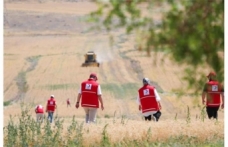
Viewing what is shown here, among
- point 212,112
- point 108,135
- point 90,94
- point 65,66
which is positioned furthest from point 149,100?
point 65,66

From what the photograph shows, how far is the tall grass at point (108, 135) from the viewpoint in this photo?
10.7 metres

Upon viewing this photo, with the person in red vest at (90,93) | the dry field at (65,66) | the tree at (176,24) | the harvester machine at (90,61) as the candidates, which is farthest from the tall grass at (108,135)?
the harvester machine at (90,61)

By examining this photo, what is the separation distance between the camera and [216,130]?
11.9 metres

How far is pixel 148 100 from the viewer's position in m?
14.8

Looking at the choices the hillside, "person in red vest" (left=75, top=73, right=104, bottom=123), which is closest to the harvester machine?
the hillside

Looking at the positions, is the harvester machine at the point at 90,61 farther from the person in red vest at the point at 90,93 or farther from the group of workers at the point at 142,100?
the person in red vest at the point at 90,93

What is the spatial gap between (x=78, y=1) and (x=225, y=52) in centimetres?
7958

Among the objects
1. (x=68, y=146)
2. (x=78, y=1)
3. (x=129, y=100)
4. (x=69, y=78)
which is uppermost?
(x=78, y=1)

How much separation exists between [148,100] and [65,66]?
189 feet

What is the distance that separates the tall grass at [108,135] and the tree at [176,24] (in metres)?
5.78

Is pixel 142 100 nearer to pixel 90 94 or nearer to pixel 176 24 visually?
pixel 90 94

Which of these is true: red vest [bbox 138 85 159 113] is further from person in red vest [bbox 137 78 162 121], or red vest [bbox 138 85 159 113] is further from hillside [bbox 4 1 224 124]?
hillside [bbox 4 1 224 124]

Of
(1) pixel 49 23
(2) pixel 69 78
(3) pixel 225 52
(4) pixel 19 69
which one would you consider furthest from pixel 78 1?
(3) pixel 225 52

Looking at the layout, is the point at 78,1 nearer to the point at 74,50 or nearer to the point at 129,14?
the point at 74,50
